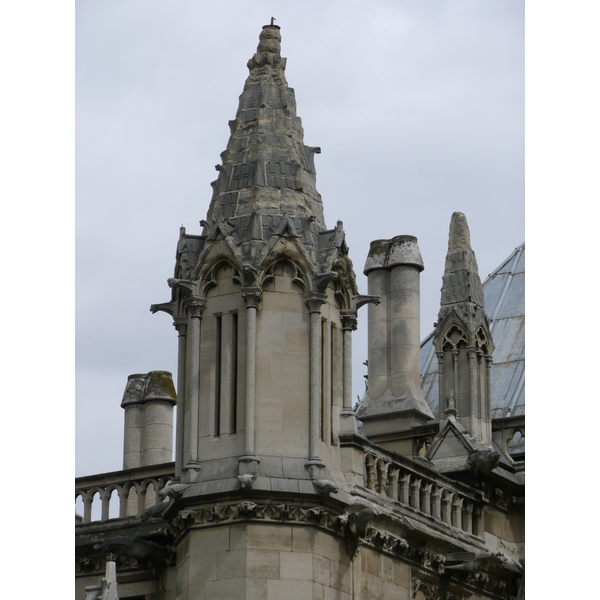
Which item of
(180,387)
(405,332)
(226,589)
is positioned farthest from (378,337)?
(226,589)

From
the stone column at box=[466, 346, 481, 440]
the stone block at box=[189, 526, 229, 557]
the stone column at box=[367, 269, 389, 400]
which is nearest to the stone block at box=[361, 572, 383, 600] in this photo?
the stone block at box=[189, 526, 229, 557]

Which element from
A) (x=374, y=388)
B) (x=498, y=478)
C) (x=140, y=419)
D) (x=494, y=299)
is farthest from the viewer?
(x=494, y=299)

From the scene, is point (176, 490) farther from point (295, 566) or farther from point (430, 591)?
point (430, 591)

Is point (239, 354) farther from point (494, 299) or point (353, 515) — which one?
point (494, 299)

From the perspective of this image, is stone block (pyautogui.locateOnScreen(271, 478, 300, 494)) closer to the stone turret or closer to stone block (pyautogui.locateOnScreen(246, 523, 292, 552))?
stone block (pyautogui.locateOnScreen(246, 523, 292, 552))

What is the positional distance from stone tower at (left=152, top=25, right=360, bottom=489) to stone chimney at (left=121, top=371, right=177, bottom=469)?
8.90 m

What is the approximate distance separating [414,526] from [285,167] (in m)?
5.50

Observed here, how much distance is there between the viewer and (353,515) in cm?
2486

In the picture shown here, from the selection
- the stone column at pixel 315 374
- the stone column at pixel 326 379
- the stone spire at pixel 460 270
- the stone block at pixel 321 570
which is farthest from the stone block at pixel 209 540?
the stone spire at pixel 460 270

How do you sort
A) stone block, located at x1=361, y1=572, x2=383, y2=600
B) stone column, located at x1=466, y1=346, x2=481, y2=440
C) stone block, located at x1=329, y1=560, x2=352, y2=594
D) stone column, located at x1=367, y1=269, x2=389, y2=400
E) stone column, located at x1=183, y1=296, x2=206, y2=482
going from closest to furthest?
stone block, located at x1=329, y1=560, x2=352, y2=594, stone column, located at x1=183, y1=296, x2=206, y2=482, stone block, located at x1=361, y1=572, x2=383, y2=600, stone column, located at x1=466, y1=346, x2=481, y2=440, stone column, located at x1=367, y1=269, x2=389, y2=400

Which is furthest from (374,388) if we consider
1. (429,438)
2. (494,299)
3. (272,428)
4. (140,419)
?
(494,299)

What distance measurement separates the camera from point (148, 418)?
116 feet

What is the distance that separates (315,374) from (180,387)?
2174 mm

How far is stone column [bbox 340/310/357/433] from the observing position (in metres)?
25.7
